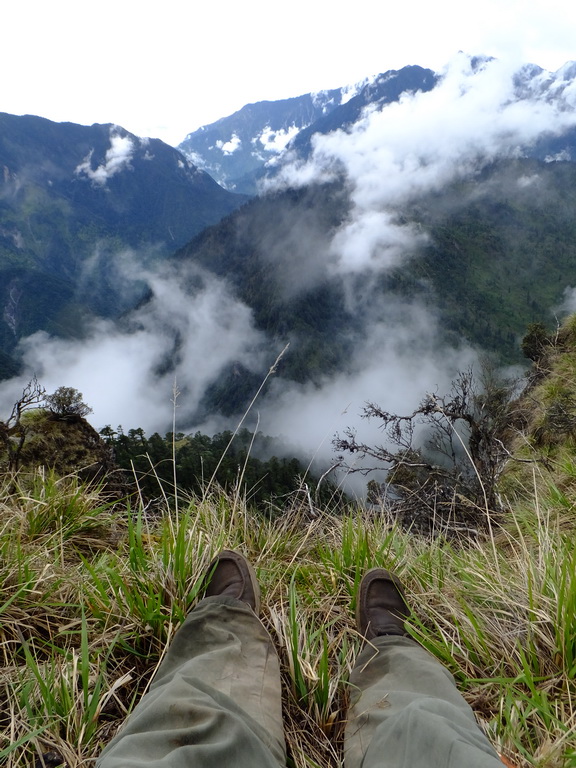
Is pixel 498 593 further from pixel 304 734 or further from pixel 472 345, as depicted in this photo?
pixel 472 345

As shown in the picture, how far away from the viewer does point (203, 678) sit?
68.6 inches

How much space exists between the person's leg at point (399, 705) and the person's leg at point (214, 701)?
33 cm

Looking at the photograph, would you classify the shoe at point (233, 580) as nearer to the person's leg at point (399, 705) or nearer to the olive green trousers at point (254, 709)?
the olive green trousers at point (254, 709)

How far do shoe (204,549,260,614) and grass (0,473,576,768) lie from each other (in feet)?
0.27

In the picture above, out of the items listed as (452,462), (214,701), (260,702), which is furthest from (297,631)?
(452,462)

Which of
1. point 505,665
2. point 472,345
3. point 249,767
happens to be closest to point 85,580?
point 249,767

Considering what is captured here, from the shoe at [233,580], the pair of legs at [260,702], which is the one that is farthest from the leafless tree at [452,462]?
the pair of legs at [260,702]

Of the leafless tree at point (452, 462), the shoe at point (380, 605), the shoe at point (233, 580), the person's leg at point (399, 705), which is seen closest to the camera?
the person's leg at point (399, 705)

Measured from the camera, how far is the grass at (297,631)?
1568mm

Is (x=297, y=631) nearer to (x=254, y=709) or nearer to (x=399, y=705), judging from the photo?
(x=254, y=709)

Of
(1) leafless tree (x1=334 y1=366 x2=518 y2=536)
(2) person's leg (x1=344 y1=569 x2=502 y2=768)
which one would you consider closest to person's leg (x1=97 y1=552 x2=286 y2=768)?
(2) person's leg (x1=344 y1=569 x2=502 y2=768)

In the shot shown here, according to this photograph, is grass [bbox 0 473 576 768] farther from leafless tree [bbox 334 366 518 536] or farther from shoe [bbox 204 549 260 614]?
leafless tree [bbox 334 366 518 536]

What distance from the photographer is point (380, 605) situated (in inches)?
85.8

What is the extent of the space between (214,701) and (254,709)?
18 cm
